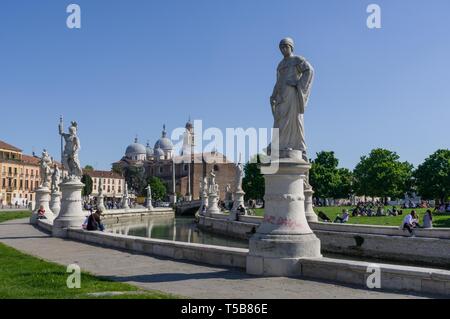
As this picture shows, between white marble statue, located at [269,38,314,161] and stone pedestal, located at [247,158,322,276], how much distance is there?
487 millimetres

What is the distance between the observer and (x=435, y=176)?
7212 cm

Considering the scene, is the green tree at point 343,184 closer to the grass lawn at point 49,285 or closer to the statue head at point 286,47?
the statue head at point 286,47

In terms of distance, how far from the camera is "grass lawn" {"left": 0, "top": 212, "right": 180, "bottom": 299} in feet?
24.0

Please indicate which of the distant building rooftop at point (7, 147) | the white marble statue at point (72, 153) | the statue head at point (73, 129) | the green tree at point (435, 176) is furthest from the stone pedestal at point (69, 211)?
the distant building rooftop at point (7, 147)

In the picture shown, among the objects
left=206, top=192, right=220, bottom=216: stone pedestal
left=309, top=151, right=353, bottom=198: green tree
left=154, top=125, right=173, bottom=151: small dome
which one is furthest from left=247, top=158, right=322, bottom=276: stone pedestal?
left=154, top=125, right=173, bottom=151: small dome

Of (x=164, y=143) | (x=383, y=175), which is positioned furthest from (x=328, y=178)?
(x=164, y=143)

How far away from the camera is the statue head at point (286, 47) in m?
10.3

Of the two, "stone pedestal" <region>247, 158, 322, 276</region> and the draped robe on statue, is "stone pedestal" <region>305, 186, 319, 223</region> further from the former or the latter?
"stone pedestal" <region>247, 158, 322, 276</region>

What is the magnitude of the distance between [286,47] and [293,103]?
1.24 meters

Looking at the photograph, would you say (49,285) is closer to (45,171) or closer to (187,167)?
(45,171)
